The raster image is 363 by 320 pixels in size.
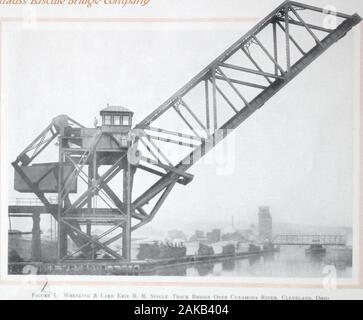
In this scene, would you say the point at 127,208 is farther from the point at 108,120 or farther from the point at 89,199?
the point at 108,120

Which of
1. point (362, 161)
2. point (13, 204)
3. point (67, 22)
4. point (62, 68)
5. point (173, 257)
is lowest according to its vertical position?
point (173, 257)

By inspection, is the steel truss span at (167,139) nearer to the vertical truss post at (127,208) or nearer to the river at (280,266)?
the vertical truss post at (127,208)

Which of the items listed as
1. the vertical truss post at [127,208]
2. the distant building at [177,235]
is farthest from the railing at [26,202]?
the distant building at [177,235]

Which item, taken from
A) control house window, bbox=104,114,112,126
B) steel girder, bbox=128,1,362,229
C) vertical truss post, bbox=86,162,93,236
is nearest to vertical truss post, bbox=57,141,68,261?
vertical truss post, bbox=86,162,93,236

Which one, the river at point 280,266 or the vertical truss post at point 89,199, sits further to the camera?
the vertical truss post at point 89,199
